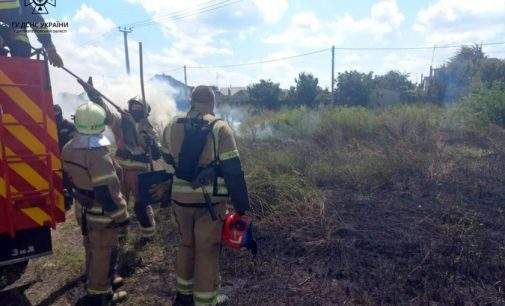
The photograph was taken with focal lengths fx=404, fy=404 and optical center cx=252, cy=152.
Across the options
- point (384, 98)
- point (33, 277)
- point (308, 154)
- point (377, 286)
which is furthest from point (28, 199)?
point (384, 98)

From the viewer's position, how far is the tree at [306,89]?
30.5 metres

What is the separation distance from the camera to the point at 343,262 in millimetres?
3984

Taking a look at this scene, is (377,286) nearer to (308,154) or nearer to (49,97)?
(49,97)

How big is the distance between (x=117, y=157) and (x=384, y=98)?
27.0 meters

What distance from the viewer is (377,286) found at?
11.6 ft

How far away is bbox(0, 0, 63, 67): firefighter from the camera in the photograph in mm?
3877

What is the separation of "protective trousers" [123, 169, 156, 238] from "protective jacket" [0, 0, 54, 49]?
1802 mm

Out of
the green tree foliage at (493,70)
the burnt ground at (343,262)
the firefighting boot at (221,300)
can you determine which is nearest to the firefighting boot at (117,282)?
the burnt ground at (343,262)

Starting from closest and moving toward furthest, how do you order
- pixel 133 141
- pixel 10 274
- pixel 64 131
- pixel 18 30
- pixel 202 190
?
pixel 202 190 < pixel 18 30 < pixel 10 274 < pixel 133 141 < pixel 64 131

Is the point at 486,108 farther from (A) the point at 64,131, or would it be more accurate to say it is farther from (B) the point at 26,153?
(B) the point at 26,153

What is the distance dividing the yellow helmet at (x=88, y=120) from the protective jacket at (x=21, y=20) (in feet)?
3.61

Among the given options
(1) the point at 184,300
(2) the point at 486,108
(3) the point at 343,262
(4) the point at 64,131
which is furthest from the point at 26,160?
(2) the point at 486,108

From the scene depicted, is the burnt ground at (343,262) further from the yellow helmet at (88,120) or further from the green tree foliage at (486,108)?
the green tree foliage at (486,108)

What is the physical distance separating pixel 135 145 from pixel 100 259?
1.90 m
